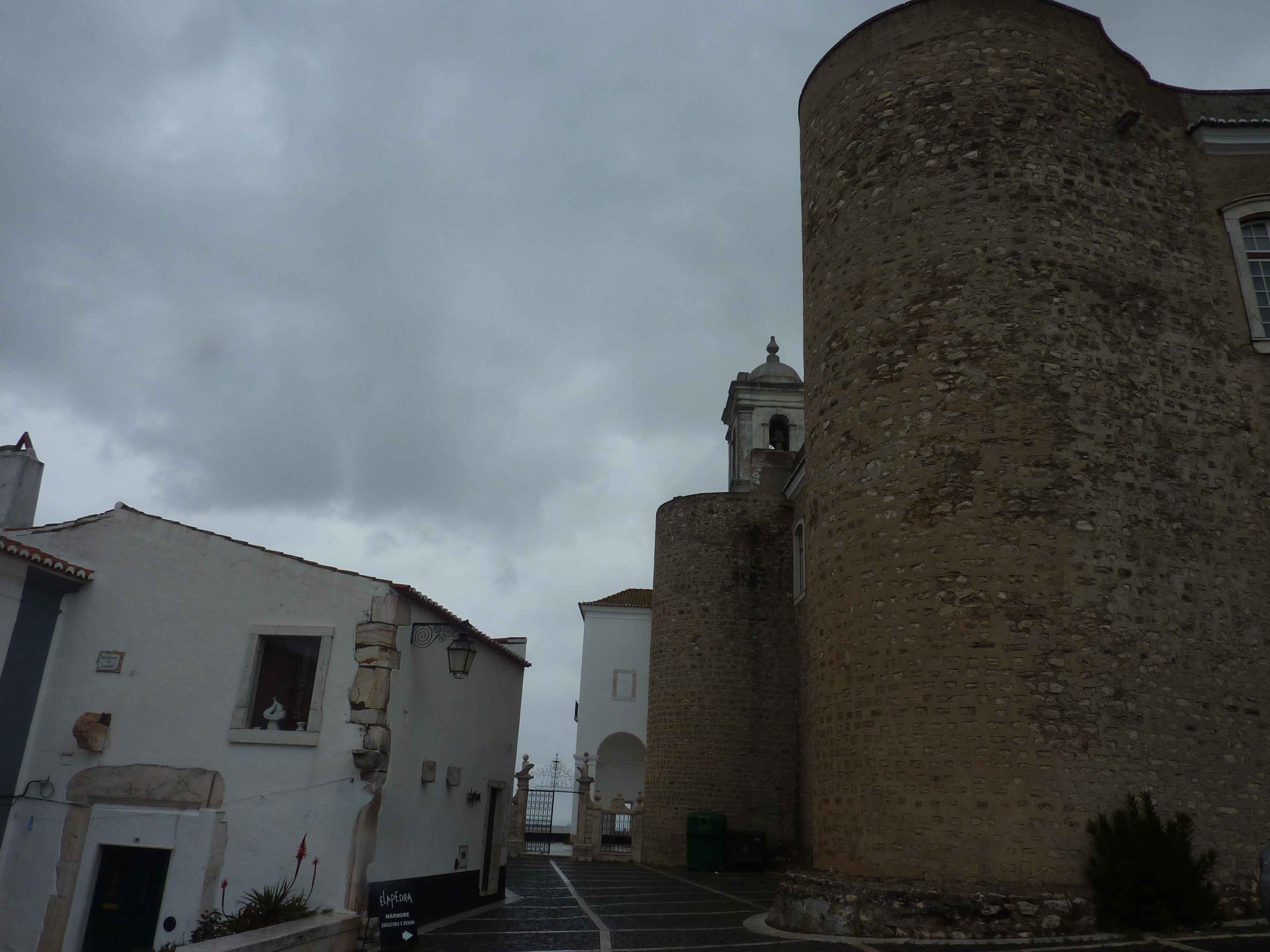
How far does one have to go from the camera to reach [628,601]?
33.3 metres

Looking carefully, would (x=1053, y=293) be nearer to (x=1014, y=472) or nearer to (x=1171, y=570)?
(x=1014, y=472)

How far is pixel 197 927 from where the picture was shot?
8359 millimetres

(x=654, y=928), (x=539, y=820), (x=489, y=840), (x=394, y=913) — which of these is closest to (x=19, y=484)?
(x=394, y=913)

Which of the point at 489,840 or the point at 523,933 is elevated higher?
the point at 489,840

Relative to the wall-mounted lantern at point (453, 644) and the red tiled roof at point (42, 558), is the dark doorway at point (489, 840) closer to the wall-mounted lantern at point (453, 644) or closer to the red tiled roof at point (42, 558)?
the wall-mounted lantern at point (453, 644)

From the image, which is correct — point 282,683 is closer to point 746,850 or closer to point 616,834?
point 746,850

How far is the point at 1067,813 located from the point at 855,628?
109 inches

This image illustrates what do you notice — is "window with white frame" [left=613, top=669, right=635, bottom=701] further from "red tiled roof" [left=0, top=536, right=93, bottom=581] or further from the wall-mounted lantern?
"red tiled roof" [left=0, top=536, right=93, bottom=581]

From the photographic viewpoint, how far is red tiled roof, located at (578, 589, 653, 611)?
32969 mm

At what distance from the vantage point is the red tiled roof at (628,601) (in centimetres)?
3297

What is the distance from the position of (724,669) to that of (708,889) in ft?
21.9

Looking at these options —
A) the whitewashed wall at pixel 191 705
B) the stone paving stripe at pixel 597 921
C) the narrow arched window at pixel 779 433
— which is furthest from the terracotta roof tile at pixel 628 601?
the whitewashed wall at pixel 191 705

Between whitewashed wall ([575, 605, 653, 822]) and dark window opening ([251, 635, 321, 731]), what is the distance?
2267cm

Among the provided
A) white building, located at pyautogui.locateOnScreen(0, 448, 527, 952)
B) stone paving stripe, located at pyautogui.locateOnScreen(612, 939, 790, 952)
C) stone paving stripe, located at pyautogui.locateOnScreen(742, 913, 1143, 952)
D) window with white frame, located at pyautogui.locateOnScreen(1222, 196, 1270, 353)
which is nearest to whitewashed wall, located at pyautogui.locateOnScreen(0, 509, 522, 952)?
white building, located at pyautogui.locateOnScreen(0, 448, 527, 952)
